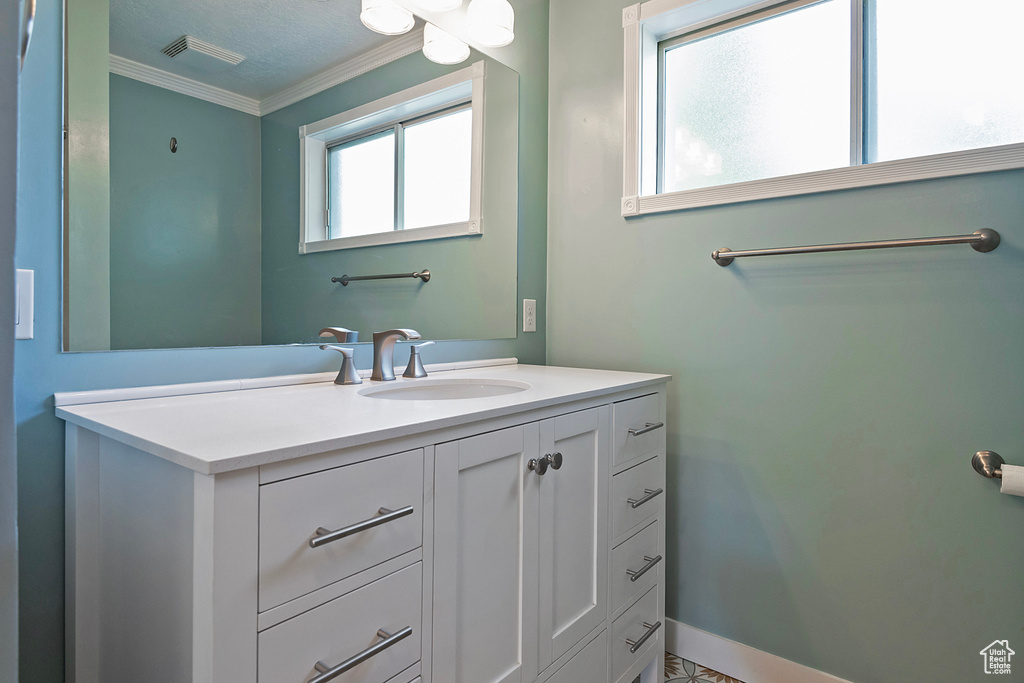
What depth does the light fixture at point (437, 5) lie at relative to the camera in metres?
1.53

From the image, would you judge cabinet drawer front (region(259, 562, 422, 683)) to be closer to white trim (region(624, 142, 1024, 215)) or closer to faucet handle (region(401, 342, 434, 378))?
faucet handle (region(401, 342, 434, 378))

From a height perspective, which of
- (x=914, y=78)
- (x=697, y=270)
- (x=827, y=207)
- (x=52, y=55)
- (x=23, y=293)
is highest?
(x=914, y=78)

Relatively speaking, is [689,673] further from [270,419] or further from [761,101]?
[761,101]

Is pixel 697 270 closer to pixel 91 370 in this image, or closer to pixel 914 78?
pixel 914 78

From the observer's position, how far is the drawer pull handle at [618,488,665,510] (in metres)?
1.38

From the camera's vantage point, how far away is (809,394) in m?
1.48

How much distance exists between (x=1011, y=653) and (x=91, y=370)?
79.2 inches

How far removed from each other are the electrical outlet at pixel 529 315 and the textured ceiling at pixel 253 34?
917 mm

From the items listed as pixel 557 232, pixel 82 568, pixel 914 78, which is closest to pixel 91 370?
pixel 82 568

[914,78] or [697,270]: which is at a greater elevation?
[914,78]

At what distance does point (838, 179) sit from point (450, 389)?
3.78 ft

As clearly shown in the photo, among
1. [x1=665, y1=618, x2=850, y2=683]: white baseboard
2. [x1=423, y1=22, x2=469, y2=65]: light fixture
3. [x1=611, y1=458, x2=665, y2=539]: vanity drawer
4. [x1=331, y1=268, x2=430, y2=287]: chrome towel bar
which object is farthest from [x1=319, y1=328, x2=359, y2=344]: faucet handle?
[x1=665, y1=618, x2=850, y2=683]: white baseboard

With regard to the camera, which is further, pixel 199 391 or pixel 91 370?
pixel 199 391

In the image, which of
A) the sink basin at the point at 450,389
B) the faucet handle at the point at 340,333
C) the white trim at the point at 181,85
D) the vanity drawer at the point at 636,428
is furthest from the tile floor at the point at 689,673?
the white trim at the point at 181,85
